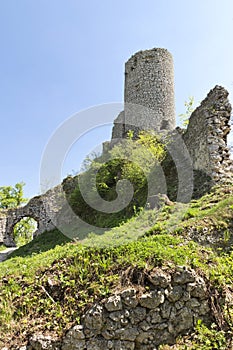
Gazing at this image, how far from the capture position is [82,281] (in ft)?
17.3

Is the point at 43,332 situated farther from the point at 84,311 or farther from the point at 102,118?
the point at 102,118

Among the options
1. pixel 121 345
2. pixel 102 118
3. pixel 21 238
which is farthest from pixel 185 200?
pixel 21 238

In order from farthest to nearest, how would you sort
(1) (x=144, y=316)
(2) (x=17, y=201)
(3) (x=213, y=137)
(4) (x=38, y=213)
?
(2) (x=17, y=201) → (4) (x=38, y=213) → (3) (x=213, y=137) → (1) (x=144, y=316)

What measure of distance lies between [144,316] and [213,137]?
704cm

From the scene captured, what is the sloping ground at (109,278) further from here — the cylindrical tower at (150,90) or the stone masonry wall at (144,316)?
the cylindrical tower at (150,90)

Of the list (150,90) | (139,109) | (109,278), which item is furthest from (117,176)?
(109,278)

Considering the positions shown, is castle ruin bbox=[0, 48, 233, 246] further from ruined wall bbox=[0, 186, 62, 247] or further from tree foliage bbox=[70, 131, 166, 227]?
tree foliage bbox=[70, 131, 166, 227]

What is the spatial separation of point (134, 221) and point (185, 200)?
1.78 meters

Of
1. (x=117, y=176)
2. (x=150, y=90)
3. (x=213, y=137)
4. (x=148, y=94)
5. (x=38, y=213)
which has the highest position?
(x=150, y=90)

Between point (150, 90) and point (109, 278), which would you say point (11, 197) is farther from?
point (109, 278)

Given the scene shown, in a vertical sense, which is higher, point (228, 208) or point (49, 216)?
point (49, 216)

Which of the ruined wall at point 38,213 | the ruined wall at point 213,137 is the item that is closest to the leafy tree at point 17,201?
the ruined wall at point 38,213

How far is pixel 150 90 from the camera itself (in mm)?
19328

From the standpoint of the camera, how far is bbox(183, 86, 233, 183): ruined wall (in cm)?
982
